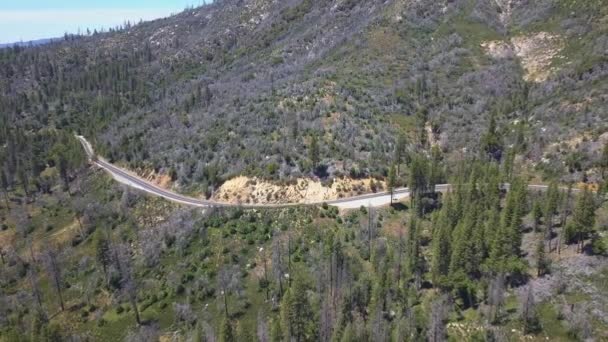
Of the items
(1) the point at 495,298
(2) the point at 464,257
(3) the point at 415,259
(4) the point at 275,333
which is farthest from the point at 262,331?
(2) the point at 464,257

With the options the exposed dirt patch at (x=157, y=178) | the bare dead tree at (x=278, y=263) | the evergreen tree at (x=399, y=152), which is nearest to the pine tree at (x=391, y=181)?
the evergreen tree at (x=399, y=152)

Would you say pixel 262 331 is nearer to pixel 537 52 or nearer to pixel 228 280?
pixel 228 280

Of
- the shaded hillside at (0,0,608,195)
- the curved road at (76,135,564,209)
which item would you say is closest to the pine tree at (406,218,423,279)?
the curved road at (76,135,564,209)

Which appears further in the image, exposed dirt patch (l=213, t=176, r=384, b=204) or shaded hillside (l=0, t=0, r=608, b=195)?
shaded hillside (l=0, t=0, r=608, b=195)

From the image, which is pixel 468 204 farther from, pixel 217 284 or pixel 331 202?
pixel 217 284

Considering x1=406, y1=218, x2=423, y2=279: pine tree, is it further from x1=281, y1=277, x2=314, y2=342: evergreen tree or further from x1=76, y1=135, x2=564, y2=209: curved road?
x1=281, y1=277, x2=314, y2=342: evergreen tree

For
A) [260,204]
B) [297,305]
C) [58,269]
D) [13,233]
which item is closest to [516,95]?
[260,204]
